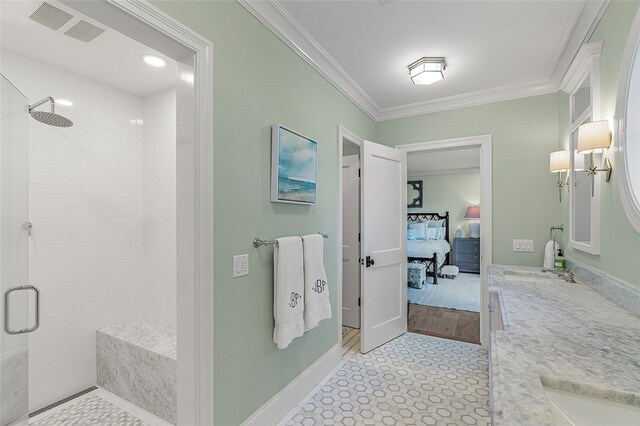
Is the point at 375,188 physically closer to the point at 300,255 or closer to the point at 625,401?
the point at 300,255

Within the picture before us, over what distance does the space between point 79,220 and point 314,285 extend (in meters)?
2.05

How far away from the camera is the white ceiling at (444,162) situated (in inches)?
217

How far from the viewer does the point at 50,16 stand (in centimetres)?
166

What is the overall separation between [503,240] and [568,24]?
187cm

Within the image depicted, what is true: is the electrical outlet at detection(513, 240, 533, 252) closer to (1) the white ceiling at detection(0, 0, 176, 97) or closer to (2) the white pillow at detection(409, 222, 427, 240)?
(1) the white ceiling at detection(0, 0, 176, 97)

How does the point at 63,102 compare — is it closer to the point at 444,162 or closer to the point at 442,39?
the point at 442,39

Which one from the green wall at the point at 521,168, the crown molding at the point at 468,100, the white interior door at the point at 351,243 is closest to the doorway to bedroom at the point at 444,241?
the white interior door at the point at 351,243

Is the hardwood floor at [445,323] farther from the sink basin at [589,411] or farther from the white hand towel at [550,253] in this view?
the sink basin at [589,411]

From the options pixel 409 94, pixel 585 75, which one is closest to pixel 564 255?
pixel 585 75

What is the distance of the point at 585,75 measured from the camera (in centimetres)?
199

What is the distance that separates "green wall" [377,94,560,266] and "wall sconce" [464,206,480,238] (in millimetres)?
4381

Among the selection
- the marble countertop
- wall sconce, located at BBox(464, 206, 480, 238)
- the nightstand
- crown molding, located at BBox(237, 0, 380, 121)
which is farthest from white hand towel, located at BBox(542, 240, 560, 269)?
wall sconce, located at BBox(464, 206, 480, 238)

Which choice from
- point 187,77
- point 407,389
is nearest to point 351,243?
point 407,389

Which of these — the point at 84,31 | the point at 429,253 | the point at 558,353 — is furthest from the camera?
the point at 429,253
